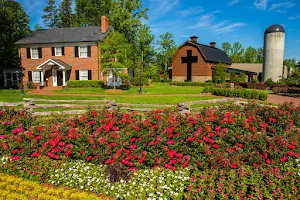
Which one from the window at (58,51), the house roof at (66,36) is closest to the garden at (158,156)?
the house roof at (66,36)

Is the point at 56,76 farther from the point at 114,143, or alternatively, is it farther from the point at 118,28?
the point at 114,143

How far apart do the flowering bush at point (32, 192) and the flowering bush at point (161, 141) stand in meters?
0.77

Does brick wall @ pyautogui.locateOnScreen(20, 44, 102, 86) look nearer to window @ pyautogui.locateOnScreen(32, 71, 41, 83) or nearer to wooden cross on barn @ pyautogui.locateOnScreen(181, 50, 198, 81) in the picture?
window @ pyautogui.locateOnScreen(32, 71, 41, 83)

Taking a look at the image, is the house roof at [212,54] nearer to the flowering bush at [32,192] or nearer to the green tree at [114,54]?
the green tree at [114,54]

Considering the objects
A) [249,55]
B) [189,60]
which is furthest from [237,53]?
[189,60]

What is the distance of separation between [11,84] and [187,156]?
33134mm

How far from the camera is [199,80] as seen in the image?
40.4 metres

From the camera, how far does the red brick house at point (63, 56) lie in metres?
27.8

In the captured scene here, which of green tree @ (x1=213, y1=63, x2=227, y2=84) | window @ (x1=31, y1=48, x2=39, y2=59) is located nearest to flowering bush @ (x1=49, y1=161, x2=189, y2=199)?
window @ (x1=31, y1=48, x2=39, y2=59)

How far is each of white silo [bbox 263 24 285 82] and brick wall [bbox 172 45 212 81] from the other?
34.7 feet

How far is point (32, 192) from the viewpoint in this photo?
455 centimetres

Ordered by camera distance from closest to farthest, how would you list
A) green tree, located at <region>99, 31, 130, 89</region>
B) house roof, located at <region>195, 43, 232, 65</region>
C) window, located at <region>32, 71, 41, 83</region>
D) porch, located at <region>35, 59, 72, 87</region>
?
green tree, located at <region>99, 31, 130, 89</region> → porch, located at <region>35, 59, 72, 87</region> → window, located at <region>32, 71, 41, 83</region> → house roof, located at <region>195, 43, 232, 65</region>

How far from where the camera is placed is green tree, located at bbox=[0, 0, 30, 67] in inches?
1384

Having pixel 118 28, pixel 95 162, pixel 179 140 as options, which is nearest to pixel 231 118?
pixel 179 140
